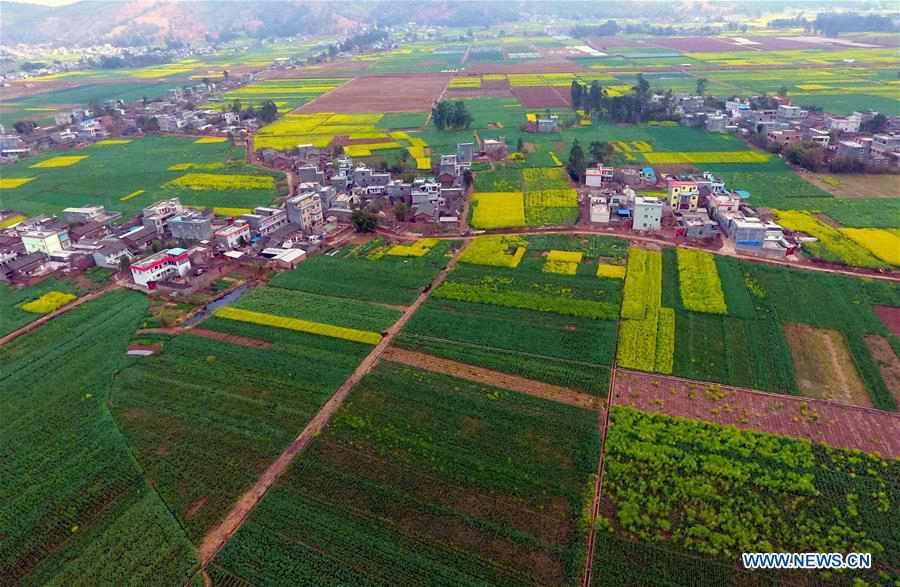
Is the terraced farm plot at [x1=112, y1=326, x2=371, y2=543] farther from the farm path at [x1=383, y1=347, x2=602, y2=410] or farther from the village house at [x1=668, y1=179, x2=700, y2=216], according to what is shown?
the village house at [x1=668, y1=179, x2=700, y2=216]

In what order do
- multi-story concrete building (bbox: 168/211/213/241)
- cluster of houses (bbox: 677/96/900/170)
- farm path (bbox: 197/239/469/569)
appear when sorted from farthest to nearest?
cluster of houses (bbox: 677/96/900/170), multi-story concrete building (bbox: 168/211/213/241), farm path (bbox: 197/239/469/569)

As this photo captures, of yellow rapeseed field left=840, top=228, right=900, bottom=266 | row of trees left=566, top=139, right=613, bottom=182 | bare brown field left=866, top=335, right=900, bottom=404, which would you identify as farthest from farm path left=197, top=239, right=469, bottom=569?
yellow rapeseed field left=840, top=228, right=900, bottom=266

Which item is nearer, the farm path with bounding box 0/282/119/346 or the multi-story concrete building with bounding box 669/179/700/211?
the farm path with bounding box 0/282/119/346

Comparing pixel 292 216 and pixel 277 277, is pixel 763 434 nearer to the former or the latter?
pixel 277 277

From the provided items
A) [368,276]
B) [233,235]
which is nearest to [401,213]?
[368,276]

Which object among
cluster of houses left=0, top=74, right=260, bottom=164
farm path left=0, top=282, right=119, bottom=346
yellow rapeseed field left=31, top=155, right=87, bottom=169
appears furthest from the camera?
cluster of houses left=0, top=74, right=260, bottom=164

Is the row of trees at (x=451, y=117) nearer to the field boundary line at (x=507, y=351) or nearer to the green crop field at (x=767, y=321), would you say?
the green crop field at (x=767, y=321)
